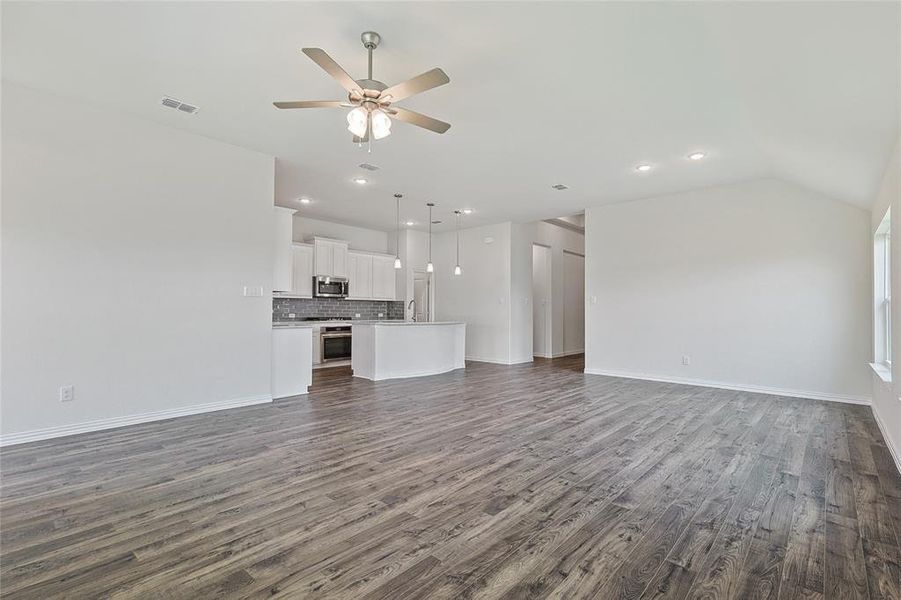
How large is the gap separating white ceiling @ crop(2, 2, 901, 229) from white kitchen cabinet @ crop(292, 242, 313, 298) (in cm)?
313

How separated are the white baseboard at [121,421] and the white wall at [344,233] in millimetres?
4313

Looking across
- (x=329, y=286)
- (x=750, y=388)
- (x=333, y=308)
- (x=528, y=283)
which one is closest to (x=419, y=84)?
(x=750, y=388)

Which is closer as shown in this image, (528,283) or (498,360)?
(498,360)

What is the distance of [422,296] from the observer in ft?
31.8

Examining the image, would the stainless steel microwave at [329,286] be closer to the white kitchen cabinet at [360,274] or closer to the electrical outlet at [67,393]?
the white kitchen cabinet at [360,274]

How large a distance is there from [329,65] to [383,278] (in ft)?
22.8

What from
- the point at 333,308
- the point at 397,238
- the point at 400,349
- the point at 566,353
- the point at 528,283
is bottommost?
the point at 566,353

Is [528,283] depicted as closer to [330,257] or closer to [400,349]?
[400,349]

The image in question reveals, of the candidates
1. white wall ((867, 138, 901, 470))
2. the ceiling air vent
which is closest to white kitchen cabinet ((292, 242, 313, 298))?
the ceiling air vent

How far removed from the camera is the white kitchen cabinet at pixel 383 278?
9062 millimetres

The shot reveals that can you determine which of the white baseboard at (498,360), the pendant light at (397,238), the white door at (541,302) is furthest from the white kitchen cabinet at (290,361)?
the white door at (541,302)

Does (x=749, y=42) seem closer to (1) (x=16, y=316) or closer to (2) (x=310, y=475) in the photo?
(2) (x=310, y=475)

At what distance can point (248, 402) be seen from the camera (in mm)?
4605

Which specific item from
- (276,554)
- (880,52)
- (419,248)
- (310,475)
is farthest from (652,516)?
(419,248)
